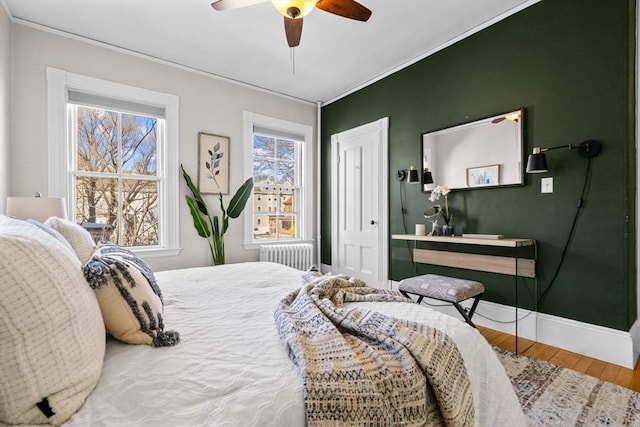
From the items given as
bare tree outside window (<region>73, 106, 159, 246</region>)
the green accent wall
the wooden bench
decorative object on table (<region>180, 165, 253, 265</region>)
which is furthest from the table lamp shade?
the green accent wall

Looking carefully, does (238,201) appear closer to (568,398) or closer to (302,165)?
(302,165)

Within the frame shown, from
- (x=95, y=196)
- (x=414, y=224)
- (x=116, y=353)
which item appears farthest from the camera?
(x=414, y=224)

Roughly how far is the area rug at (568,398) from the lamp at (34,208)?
10.5 ft

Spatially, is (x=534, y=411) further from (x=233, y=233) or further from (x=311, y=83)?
(x=311, y=83)

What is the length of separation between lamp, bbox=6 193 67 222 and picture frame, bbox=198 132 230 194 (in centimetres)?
146

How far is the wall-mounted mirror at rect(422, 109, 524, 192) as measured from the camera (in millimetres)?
2580

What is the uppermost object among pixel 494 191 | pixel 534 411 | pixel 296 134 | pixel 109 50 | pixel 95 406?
pixel 109 50

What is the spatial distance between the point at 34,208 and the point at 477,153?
→ 353 cm

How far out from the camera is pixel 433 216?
3117 millimetres

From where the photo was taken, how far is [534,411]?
1576mm

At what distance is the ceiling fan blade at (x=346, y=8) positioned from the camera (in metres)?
1.87

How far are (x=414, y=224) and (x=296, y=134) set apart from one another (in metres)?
2.17

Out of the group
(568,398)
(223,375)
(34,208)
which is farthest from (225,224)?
(568,398)

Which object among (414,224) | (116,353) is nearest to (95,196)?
(116,353)
